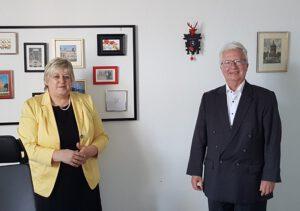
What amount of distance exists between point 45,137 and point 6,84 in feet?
2.30

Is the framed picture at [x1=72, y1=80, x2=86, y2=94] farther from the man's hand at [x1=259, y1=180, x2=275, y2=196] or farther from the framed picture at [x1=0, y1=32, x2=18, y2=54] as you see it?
the man's hand at [x1=259, y1=180, x2=275, y2=196]

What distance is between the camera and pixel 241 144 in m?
1.82

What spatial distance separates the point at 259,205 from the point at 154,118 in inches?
39.2

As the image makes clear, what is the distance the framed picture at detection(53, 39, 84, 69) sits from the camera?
2.42m

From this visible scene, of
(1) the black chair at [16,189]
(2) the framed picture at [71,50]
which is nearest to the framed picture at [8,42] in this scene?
(2) the framed picture at [71,50]

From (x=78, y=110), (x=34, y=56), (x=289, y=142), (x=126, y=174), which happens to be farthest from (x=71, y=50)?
(x=289, y=142)

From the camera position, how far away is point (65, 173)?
196 cm

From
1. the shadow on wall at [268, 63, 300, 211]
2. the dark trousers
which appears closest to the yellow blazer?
the dark trousers

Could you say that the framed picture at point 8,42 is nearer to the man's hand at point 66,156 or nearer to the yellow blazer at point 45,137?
the yellow blazer at point 45,137

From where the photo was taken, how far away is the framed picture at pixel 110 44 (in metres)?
2.45

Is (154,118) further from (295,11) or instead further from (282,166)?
(295,11)

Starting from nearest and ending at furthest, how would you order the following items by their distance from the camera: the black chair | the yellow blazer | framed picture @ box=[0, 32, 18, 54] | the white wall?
the black chair < the yellow blazer < framed picture @ box=[0, 32, 18, 54] < the white wall

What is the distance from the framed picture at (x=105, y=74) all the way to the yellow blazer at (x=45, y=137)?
44 cm

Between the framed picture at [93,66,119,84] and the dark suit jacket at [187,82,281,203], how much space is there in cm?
91
